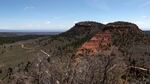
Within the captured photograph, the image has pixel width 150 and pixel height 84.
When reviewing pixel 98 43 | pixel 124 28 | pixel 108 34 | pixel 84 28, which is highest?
pixel 124 28

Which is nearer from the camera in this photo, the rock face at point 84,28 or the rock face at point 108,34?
the rock face at point 108,34

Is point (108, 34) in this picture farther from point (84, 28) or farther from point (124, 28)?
point (84, 28)

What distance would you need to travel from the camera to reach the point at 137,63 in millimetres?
43438

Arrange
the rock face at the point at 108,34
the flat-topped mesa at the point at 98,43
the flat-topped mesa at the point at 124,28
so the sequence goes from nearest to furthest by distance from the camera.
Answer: the flat-topped mesa at the point at 98,43, the rock face at the point at 108,34, the flat-topped mesa at the point at 124,28

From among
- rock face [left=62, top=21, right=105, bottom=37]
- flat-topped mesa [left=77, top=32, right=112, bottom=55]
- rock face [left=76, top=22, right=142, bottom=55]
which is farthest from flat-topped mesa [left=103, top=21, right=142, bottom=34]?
rock face [left=62, top=21, right=105, bottom=37]

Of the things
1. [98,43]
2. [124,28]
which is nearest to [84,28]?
[124,28]

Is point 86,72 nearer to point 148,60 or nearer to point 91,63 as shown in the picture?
point 91,63

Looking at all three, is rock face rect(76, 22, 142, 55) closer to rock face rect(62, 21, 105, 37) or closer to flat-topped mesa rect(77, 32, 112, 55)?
flat-topped mesa rect(77, 32, 112, 55)

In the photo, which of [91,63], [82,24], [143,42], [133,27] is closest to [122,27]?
[133,27]

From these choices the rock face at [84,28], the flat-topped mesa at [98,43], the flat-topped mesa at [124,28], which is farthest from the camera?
the rock face at [84,28]

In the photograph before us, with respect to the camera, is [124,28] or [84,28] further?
[84,28]

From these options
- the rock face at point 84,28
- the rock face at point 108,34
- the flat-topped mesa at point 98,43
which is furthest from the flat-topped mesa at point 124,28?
the rock face at point 84,28

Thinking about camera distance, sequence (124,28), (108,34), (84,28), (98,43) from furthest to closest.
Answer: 1. (84,28)
2. (124,28)
3. (108,34)
4. (98,43)

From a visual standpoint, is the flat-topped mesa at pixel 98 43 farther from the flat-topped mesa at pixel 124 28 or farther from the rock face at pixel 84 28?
the rock face at pixel 84 28
